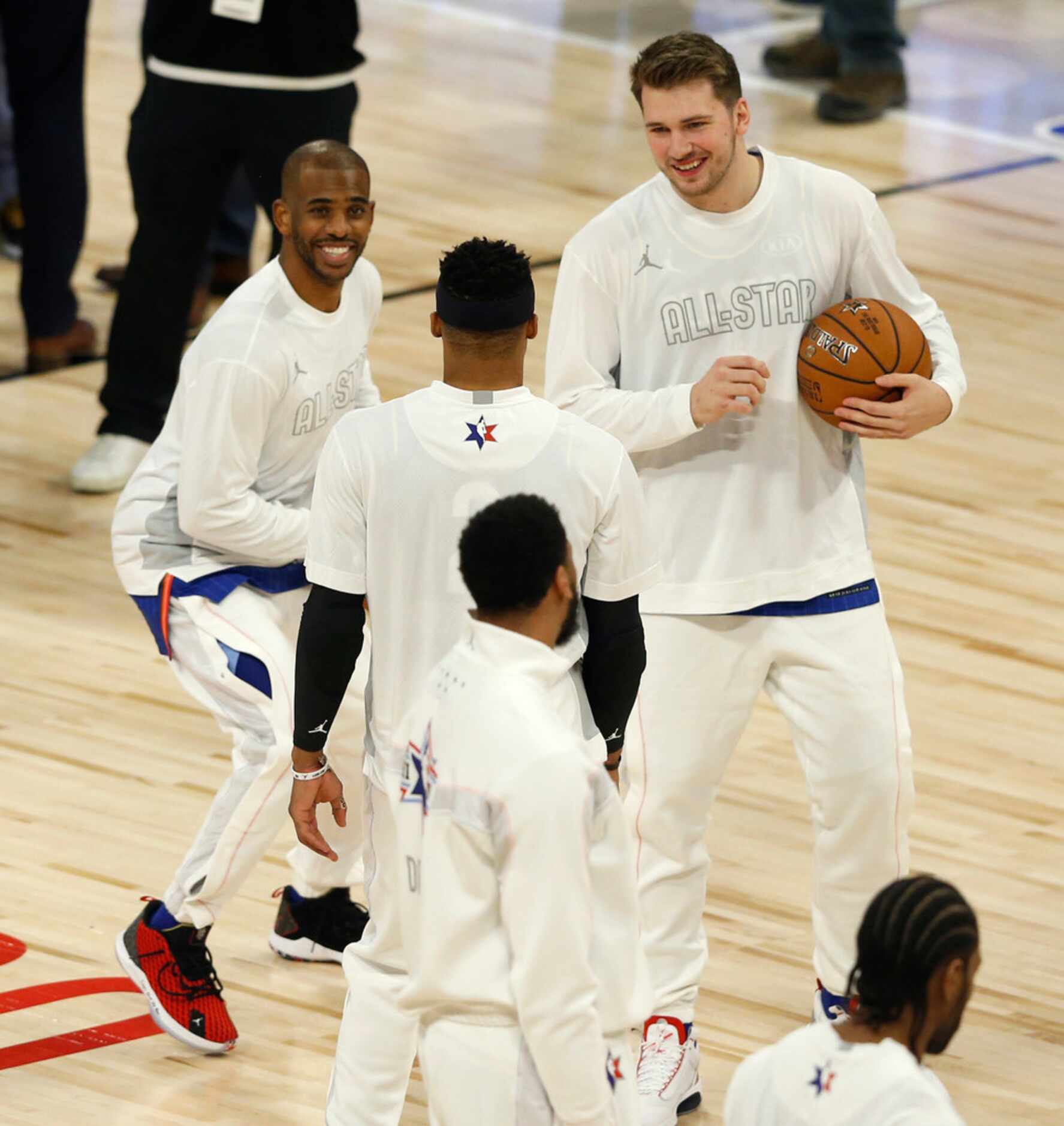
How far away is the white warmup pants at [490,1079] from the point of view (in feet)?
9.83

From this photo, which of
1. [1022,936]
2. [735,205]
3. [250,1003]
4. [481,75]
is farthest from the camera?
[481,75]

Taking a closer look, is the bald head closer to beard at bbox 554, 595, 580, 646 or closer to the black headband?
the black headband

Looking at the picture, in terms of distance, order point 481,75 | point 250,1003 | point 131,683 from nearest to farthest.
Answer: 1. point 250,1003
2. point 131,683
3. point 481,75

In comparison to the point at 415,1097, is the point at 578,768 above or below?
above

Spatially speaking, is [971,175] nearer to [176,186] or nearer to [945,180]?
[945,180]

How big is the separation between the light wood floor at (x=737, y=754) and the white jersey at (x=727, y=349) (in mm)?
851

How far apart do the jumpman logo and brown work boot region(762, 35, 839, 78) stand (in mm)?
9085

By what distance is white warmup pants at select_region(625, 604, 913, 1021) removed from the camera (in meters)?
4.03

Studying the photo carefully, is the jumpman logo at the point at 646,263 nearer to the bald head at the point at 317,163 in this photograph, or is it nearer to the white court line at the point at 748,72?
the bald head at the point at 317,163

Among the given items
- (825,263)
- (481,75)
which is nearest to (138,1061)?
(825,263)

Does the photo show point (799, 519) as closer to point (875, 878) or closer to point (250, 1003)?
point (875, 878)

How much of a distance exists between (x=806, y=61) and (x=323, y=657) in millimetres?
9856

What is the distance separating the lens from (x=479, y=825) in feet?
9.45

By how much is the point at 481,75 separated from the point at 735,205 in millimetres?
8982
